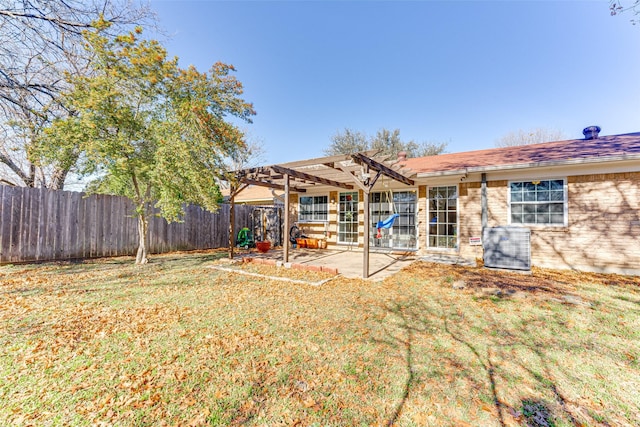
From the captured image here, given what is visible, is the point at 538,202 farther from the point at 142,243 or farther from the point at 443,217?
the point at 142,243

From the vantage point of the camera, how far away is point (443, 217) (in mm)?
8305

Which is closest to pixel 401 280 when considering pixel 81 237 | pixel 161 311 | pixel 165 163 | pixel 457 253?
pixel 457 253

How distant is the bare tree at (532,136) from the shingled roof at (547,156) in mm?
19974

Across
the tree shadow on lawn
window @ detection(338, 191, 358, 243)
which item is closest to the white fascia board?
window @ detection(338, 191, 358, 243)

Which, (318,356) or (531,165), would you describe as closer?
(318,356)

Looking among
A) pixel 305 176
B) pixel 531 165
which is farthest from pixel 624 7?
pixel 305 176

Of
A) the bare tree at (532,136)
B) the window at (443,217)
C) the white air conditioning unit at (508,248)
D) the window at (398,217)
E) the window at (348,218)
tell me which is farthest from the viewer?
the bare tree at (532,136)

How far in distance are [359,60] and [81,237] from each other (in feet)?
45.8

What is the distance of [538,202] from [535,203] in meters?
0.07

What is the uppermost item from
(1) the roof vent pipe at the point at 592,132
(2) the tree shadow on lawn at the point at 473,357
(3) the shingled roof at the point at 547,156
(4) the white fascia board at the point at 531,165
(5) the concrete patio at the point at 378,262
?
(1) the roof vent pipe at the point at 592,132

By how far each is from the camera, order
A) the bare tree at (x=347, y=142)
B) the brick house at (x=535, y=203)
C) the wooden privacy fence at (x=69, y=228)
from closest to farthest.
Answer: the brick house at (x=535, y=203) < the wooden privacy fence at (x=69, y=228) < the bare tree at (x=347, y=142)

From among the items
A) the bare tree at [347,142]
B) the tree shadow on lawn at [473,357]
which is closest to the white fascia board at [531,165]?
the tree shadow on lawn at [473,357]

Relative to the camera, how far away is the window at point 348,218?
10242 millimetres

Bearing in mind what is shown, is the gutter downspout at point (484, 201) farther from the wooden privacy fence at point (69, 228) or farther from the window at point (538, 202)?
the wooden privacy fence at point (69, 228)
